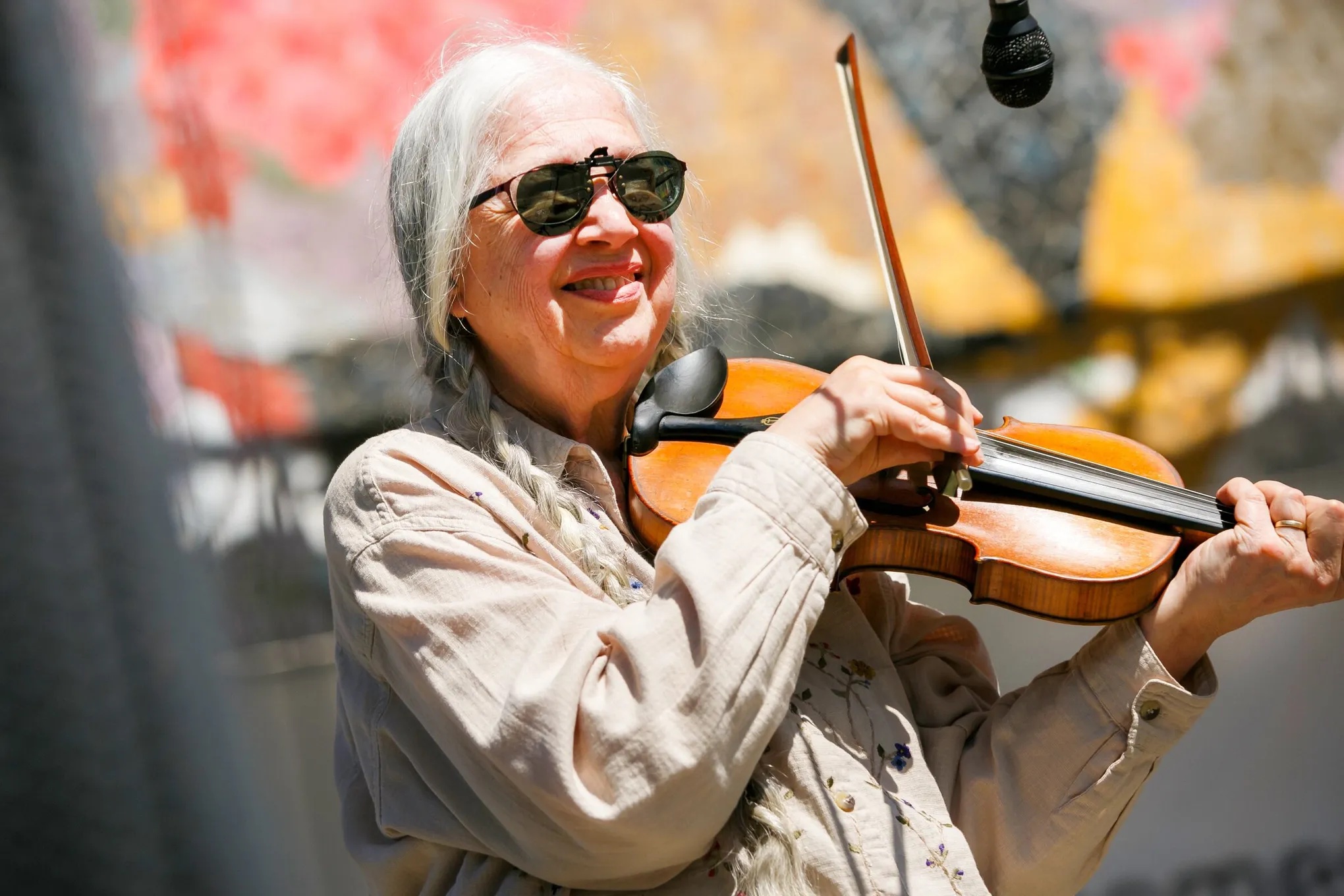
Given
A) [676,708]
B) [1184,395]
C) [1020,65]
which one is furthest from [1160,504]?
[1184,395]

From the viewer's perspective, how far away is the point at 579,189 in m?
1.35

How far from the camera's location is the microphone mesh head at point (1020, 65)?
108cm

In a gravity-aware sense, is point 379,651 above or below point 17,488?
below

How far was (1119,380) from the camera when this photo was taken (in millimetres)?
3244

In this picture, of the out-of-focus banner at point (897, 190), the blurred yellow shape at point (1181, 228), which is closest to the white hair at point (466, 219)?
the out-of-focus banner at point (897, 190)

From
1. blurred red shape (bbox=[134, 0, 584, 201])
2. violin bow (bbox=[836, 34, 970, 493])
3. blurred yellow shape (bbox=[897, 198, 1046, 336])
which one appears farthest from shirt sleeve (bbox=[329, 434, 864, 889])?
blurred yellow shape (bbox=[897, 198, 1046, 336])

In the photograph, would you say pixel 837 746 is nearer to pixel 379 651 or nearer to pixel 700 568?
pixel 700 568

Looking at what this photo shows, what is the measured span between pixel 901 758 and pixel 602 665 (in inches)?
16.2

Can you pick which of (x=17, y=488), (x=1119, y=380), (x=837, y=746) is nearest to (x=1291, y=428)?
(x=1119, y=380)

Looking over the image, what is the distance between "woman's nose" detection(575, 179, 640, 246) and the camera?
1347 millimetres

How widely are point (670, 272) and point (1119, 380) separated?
7.24 feet

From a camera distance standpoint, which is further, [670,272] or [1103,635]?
[670,272]

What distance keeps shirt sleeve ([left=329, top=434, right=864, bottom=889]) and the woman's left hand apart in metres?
0.38

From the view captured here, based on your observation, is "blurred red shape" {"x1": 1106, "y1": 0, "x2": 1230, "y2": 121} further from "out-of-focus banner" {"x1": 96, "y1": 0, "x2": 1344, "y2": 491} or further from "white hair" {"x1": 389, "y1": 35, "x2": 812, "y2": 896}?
"white hair" {"x1": 389, "y1": 35, "x2": 812, "y2": 896}
